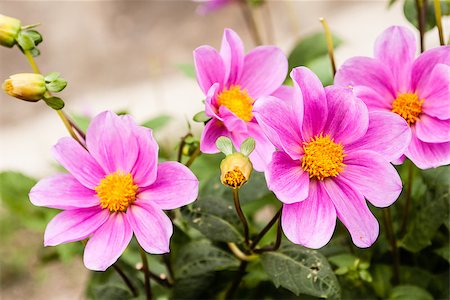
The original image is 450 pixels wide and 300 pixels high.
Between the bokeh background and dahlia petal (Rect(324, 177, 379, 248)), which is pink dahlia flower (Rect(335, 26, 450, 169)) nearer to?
dahlia petal (Rect(324, 177, 379, 248))

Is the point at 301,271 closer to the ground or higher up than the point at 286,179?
closer to the ground

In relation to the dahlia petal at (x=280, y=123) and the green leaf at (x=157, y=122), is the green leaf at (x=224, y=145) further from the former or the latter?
the green leaf at (x=157, y=122)

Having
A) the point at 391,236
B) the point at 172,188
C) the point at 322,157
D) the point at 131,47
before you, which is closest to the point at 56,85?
the point at 172,188

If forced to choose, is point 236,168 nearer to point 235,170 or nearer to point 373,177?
point 235,170

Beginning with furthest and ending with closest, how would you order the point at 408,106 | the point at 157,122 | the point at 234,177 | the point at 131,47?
the point at 131,47 < the point at 157,122 < the point at 408,106 < the point at 234,177

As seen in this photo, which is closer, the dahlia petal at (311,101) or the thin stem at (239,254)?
the dahlia petal at (311,101)

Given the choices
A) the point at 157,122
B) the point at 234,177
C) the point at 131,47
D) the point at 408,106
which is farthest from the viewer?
the point at 131,47

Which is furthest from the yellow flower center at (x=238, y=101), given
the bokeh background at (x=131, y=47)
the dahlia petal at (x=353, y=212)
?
the bokeh background at (x=131, y=47)

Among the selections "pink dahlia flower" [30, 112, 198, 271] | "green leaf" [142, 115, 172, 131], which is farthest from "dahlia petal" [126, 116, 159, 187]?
"green leaf" [142, 115, 172, 131]
